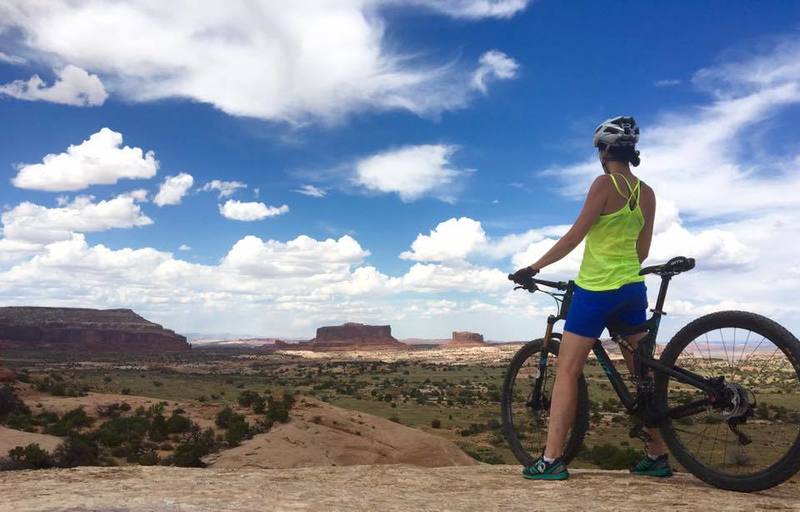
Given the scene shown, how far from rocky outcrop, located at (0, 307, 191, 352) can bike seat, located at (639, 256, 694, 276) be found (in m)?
130

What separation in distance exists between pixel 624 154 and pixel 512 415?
2.95 metres

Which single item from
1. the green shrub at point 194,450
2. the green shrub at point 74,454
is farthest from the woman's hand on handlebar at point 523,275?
the green shrub at point 74,454

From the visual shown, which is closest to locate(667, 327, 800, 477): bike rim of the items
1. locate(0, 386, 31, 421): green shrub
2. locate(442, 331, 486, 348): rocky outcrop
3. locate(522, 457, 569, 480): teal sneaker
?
locate(522, 457, 569, 480): teal sneaker

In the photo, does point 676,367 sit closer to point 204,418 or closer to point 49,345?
point 204,418

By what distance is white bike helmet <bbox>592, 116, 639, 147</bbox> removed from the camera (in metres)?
4.78

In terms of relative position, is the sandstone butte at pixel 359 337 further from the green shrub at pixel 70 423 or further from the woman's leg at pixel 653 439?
the woman's leg at pixel 653 439

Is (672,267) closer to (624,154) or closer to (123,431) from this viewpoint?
(624,154)

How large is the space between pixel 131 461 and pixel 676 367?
1531cm

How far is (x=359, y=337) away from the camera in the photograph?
591ft

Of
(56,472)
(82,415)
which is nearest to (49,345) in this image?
(82,415)

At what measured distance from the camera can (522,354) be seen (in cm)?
609

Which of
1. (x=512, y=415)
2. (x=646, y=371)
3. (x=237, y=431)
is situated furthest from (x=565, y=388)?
(x=237, y=431)

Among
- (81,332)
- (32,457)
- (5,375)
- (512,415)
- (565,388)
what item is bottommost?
(32,457)

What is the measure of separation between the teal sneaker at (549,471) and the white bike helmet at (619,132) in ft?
8.62
